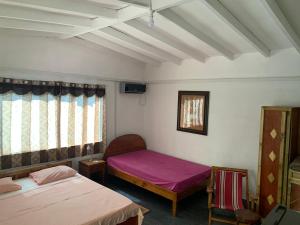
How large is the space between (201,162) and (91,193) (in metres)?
2.36

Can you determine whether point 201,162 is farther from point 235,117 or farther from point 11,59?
point 11,59

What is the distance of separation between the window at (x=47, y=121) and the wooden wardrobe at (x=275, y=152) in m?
3.11

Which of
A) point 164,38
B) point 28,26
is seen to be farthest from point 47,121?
point 164,38

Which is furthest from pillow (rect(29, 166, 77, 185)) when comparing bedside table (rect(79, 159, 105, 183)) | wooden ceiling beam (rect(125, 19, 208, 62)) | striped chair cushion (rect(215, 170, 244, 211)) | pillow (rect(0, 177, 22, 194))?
wooden ceiling beam (rect(125, 19, 208, 62))

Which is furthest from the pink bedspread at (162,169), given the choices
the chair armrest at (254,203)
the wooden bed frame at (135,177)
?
the chair armrest at (254,203)

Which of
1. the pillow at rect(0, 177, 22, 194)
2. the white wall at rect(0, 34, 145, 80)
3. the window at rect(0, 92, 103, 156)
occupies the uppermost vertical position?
the white wall at rect(0, 34, 145, 80)

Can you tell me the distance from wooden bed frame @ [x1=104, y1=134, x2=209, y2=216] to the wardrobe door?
111 cm

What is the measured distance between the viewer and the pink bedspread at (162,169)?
3789 mm

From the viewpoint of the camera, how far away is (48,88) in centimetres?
407

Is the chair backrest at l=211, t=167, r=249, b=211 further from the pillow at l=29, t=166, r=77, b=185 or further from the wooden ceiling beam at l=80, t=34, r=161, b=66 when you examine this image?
the wooden ceiling beam at l=80, t=34, r=161, b=66

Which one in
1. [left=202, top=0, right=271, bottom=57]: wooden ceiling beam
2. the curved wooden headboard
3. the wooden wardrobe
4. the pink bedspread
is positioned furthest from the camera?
the curved wooden headboard

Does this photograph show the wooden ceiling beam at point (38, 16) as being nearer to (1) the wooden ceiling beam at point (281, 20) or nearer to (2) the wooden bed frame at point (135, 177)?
(1) the wooden ceiling beam at point (281, 20)

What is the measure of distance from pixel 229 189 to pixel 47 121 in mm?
3248

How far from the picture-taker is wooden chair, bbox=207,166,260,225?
3.44 metres
